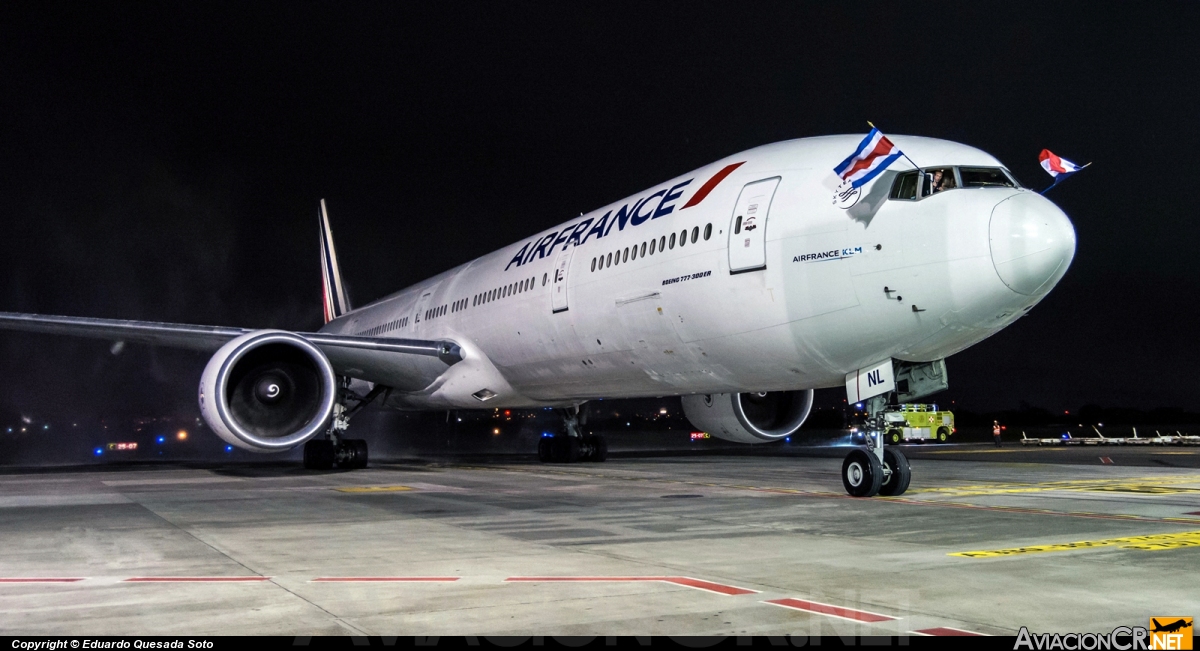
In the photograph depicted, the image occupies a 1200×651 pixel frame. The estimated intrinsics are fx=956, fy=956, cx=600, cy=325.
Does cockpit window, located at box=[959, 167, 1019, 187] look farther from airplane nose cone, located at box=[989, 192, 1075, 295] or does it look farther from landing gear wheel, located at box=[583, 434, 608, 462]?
landing gear wheel, located at box=[583, 434, 608, 462]

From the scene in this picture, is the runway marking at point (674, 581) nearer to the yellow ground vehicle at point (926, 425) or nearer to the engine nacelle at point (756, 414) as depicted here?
the engine nacelle at point (756, 414)

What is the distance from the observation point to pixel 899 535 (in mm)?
7180

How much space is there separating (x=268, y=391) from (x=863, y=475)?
9.46 metres

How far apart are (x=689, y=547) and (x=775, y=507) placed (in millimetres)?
3110

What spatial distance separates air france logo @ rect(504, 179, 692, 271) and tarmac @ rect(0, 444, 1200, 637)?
3.67 meters

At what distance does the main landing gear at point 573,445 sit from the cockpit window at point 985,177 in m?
11.7

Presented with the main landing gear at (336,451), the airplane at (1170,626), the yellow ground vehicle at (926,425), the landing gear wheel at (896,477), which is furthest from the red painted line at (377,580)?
A: the yellow ground vehicle at (926,425)

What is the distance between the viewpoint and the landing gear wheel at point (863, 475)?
10.2 meters

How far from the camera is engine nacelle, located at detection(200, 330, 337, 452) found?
1382 centimetres

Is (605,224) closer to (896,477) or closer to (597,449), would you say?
(896,477)

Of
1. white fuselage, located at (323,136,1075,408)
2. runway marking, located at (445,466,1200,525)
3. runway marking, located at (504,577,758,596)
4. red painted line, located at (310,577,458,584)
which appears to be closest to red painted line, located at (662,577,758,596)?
runway marking, located at (504,577,758,596)

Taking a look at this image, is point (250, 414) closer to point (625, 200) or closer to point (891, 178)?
point (625, 200)

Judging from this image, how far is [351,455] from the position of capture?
18.4m

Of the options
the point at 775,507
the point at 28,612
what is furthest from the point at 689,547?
the point at 28,612
